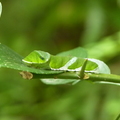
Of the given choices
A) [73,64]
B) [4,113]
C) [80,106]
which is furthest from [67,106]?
[73,64]

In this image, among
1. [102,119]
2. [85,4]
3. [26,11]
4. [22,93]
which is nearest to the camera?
[102,119]

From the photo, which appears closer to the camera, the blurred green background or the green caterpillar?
the green caterpillar

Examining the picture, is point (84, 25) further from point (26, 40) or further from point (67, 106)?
point (67, 106)

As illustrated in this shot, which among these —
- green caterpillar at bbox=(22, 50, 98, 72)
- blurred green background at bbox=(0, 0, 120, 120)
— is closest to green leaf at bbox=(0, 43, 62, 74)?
green caterpillar at bbox=(22, 50, 98, 72)

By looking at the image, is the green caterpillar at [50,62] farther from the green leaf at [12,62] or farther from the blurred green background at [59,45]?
the blurred green background at [59,45]

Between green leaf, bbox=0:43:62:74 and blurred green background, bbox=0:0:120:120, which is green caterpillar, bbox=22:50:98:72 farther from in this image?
blurred green background, bbox=0:0:120:120

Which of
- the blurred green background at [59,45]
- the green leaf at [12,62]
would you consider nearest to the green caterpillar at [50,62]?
the green leaf at [12,62]

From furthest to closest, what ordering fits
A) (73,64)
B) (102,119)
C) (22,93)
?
(22,93) → (102,119) → (73,64)

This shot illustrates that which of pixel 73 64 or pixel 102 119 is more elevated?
pixel 73 64
